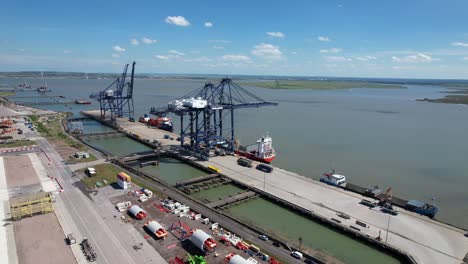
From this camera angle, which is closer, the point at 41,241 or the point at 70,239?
the point at 70,239

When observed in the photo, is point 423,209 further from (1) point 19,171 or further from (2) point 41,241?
(1) point 19,171

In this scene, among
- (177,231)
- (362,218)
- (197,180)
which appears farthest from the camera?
(197,180)

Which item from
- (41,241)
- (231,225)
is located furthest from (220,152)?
(41,241)

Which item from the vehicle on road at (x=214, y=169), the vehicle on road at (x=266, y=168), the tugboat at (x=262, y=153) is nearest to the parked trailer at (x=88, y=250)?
the vehicle on road at (x=214, y=169)

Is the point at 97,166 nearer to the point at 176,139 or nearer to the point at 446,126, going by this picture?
the point at 176,139

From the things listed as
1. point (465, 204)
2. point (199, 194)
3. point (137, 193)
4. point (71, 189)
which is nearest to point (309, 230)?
point (199, 194)
